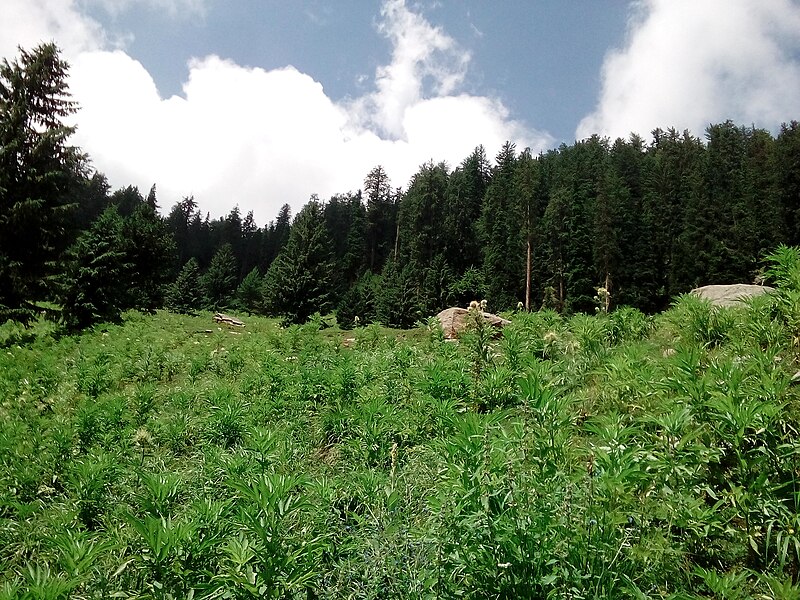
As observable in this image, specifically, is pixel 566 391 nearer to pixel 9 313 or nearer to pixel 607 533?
pixel 607 533

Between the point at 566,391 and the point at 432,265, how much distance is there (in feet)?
146

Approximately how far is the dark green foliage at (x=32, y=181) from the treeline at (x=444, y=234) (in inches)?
1.9

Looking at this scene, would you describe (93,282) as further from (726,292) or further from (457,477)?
(726,292)

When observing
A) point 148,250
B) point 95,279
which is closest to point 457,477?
point 95,279

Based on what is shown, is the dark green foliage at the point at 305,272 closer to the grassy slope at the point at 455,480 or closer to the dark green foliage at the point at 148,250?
the dark green foliage at the point at 148,250

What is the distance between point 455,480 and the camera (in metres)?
2.79

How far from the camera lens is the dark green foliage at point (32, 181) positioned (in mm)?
14188

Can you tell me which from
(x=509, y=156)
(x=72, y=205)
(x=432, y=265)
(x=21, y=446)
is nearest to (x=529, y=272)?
(x=432, y=265)

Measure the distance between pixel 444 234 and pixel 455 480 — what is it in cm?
5052

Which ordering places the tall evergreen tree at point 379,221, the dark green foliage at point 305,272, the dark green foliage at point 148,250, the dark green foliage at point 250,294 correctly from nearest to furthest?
1. the dark green foliage at point 148,250
2. the dark green foliage at point 305,272
3. the dark green foliage at point 250,294
4. the tall evergreen tree at point 379,221

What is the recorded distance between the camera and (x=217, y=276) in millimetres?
53719

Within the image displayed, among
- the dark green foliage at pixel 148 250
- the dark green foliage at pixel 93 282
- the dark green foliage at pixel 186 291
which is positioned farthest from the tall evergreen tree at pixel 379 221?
the dark green foliage at pixel 93 282

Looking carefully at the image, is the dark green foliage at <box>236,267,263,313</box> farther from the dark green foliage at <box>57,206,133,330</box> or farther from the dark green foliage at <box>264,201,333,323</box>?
the dark green foliage at <box>57,206,133,330</box>

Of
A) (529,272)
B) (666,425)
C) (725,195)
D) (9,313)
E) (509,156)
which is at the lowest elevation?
(666,425)
